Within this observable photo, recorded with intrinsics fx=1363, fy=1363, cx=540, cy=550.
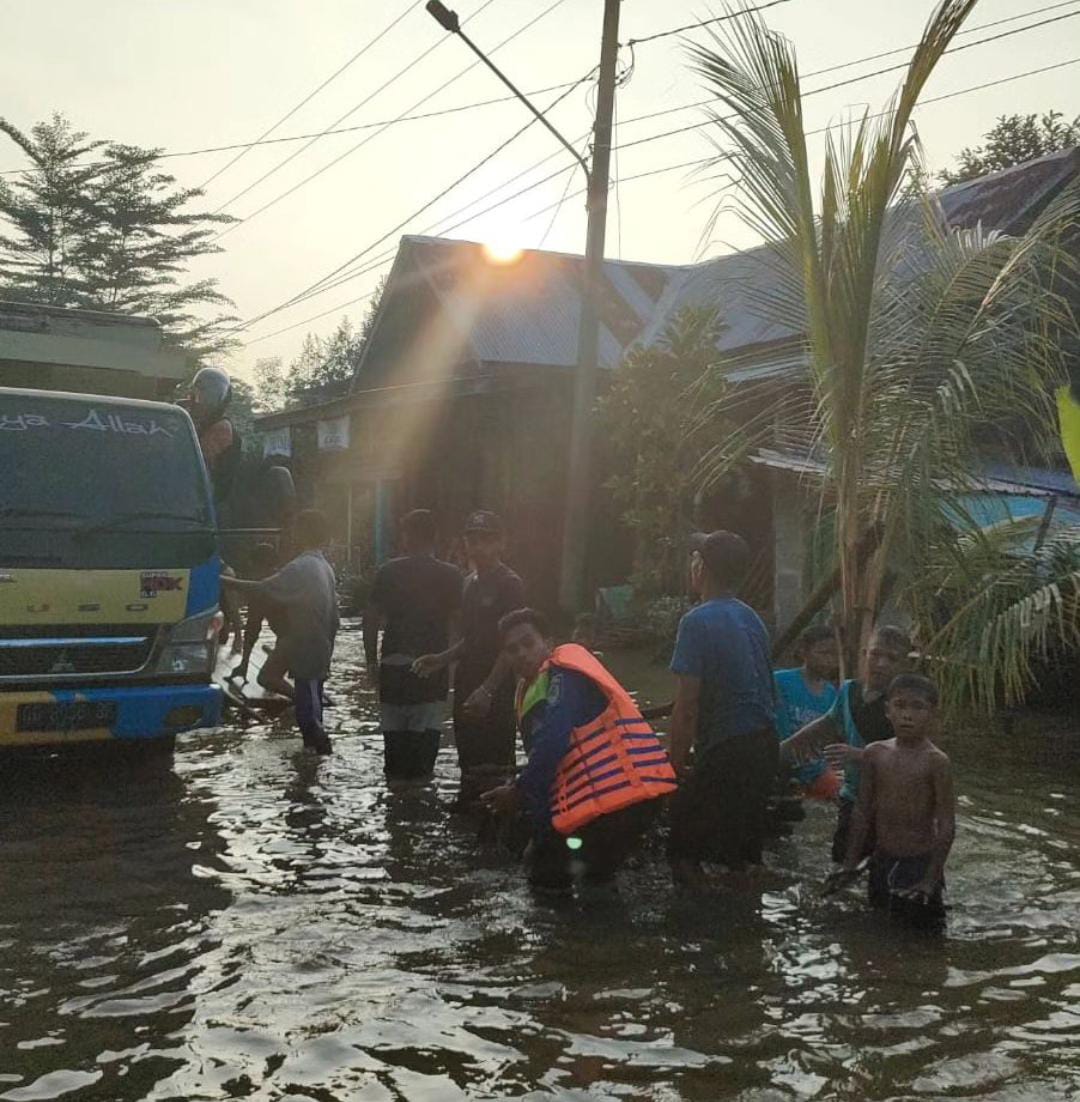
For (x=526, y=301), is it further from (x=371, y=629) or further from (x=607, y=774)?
(x=607, y=774)

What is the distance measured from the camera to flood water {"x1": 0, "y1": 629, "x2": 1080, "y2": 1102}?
3.98 m

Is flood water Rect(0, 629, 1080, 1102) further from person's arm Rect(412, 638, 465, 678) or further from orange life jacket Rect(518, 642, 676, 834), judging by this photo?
person's arm Rect(412, 638, 465, 678)

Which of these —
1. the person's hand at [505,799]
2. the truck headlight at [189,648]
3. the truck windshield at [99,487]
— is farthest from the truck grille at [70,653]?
the person's hand at [505,799]

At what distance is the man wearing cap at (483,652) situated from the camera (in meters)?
7.38

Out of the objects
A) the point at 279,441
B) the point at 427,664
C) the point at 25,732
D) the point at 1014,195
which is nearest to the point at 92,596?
the point at 25,732

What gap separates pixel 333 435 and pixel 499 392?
835 cm

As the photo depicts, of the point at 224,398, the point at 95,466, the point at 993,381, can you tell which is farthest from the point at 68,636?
the point at 993,381

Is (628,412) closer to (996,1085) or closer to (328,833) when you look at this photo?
(328,833)

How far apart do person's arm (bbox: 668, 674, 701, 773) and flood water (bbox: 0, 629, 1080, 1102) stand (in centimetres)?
68

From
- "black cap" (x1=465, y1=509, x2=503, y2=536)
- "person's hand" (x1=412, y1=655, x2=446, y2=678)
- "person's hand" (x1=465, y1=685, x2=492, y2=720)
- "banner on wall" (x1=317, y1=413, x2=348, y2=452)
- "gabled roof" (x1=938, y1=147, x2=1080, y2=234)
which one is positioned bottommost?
"person's hand" (x1=465, y1=685, x2=492, y2=720)

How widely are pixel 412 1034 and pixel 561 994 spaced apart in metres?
0.61

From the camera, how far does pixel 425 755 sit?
8039 mm

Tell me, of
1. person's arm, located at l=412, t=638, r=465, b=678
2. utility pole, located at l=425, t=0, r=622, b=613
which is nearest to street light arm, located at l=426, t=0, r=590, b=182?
utility pole, located at l=425, t=0, r=622, b=613

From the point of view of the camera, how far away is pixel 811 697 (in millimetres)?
6836
